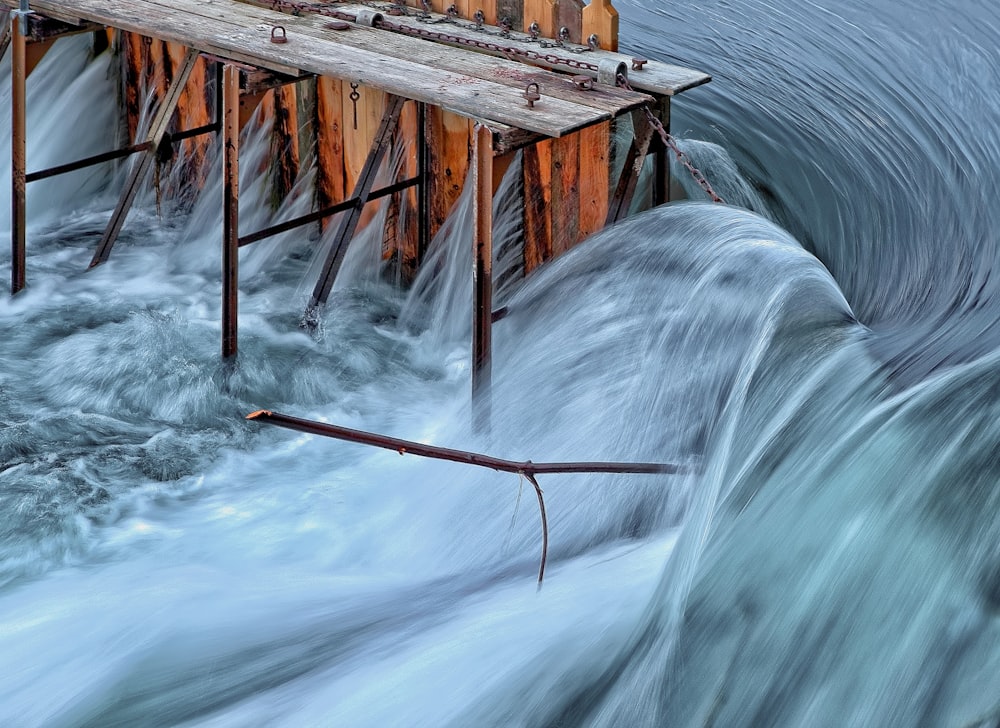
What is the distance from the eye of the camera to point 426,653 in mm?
4855

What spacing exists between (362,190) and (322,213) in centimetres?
27

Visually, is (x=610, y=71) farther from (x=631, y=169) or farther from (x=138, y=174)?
(x=138, y=174)

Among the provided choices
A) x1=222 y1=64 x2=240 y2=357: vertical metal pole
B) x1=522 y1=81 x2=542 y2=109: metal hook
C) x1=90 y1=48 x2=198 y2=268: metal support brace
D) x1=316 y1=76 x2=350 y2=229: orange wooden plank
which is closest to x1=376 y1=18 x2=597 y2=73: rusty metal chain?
x1=522 y1=81 x2=542 y2=109: metal hook

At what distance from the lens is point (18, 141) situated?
8055 millimetres

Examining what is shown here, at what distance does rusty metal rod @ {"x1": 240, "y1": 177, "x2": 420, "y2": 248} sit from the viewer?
24.1ft

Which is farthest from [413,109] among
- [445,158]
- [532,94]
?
[532,94]

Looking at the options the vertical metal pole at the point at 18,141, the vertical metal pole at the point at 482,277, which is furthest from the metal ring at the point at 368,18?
the vertical metal pole at the point at 18,141

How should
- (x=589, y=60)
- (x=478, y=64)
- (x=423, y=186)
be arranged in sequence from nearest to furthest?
(x=589, y=60)
(x=478, y=64)
(x=423, y=186)

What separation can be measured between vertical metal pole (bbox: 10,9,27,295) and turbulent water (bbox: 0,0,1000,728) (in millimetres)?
318

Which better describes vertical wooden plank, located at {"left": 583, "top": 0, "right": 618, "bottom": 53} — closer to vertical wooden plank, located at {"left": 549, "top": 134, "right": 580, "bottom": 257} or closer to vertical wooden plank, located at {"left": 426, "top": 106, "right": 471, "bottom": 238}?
vertical wooden plank, located at {"left": 549, "top": 134, "right": 580, "bottom": 257}

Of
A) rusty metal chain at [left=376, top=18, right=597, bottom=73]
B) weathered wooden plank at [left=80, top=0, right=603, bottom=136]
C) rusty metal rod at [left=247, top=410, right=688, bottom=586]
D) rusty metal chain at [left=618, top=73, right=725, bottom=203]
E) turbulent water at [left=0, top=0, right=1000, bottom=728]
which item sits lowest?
turbulent water at [left=0, top=0, right=1000, bottom=728]

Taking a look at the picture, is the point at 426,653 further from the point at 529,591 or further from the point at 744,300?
the point at 744,300

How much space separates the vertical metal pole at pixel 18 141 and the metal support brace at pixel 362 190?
6.44 ft

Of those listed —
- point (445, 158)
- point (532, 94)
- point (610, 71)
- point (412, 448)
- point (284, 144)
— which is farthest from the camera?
point (284, 144)
